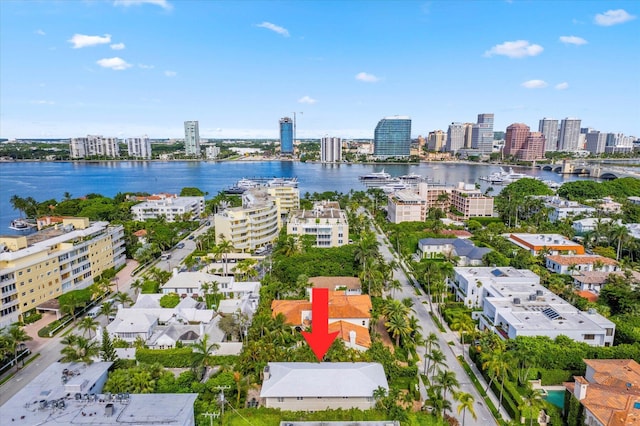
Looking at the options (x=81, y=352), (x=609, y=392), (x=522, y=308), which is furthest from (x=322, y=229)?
(x=609, y=392)

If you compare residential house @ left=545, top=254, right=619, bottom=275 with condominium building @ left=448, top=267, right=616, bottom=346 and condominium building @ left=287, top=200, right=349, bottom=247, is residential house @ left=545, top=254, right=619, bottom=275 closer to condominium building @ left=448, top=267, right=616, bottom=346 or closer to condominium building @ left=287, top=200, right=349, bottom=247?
condominium building @ left=448, top=267, right=616, bottom=346

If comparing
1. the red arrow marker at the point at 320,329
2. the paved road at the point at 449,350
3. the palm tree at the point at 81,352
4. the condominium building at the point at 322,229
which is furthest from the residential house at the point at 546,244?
the palm tree at the point at 81,352

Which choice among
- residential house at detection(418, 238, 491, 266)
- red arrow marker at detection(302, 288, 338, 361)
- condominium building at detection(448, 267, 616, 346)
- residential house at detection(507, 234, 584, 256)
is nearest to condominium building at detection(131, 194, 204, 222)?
residential house at detection(418, 238, 491, 266)

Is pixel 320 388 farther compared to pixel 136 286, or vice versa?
pixel 136 286

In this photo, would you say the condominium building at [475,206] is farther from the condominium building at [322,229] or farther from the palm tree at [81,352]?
the palm tree at [81,352]

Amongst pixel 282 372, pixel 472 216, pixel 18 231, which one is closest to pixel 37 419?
pixel 282 372

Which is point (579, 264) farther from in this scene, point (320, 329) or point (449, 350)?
point (320, 329)

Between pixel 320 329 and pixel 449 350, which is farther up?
pixel 320 329
